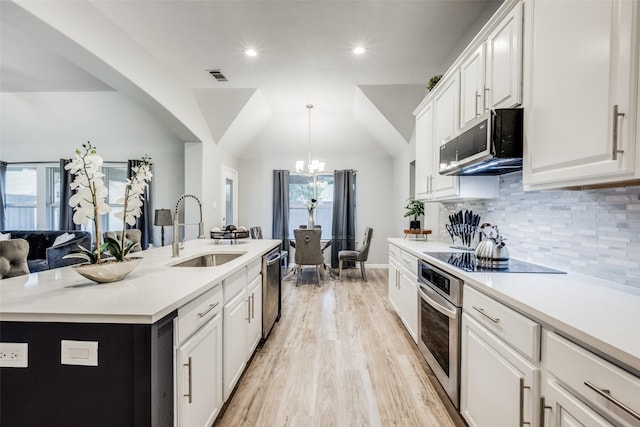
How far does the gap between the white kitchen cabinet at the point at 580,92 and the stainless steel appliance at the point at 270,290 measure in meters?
2.11

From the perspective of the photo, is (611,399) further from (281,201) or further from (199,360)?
(281,201)

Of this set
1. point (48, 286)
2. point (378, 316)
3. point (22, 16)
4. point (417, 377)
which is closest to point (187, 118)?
point (22, 16)

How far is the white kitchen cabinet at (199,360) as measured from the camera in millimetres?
1249

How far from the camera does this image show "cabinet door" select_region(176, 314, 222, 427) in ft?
4.13

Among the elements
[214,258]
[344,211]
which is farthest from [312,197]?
[214,258]

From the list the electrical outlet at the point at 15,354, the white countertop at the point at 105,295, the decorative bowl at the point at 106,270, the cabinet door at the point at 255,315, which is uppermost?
the decorative bowl at the point at 106,270

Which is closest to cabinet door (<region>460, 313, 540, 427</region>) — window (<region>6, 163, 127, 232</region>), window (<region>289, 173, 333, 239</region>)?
window (<region>289, 173, 333, 239</region>)

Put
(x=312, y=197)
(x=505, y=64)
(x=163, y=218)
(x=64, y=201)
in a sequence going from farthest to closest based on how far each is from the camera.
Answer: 1. (x=312, y=197)
2. (x=64, y=201)
3. (x=163, y=218)
4. (x=505, y=64)

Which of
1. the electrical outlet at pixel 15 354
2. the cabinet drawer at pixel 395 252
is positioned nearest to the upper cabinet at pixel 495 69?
the cabinet drawer at pixel 395 252

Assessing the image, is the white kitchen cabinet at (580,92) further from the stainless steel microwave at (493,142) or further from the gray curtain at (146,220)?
the gray curtain at (146,220)

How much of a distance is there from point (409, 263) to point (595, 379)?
1.97 metres

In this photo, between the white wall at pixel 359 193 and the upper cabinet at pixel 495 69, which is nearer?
the upper cabinet at pixel 495 69

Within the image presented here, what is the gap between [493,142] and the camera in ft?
5.35

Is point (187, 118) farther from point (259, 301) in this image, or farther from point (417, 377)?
point (417, 377)
